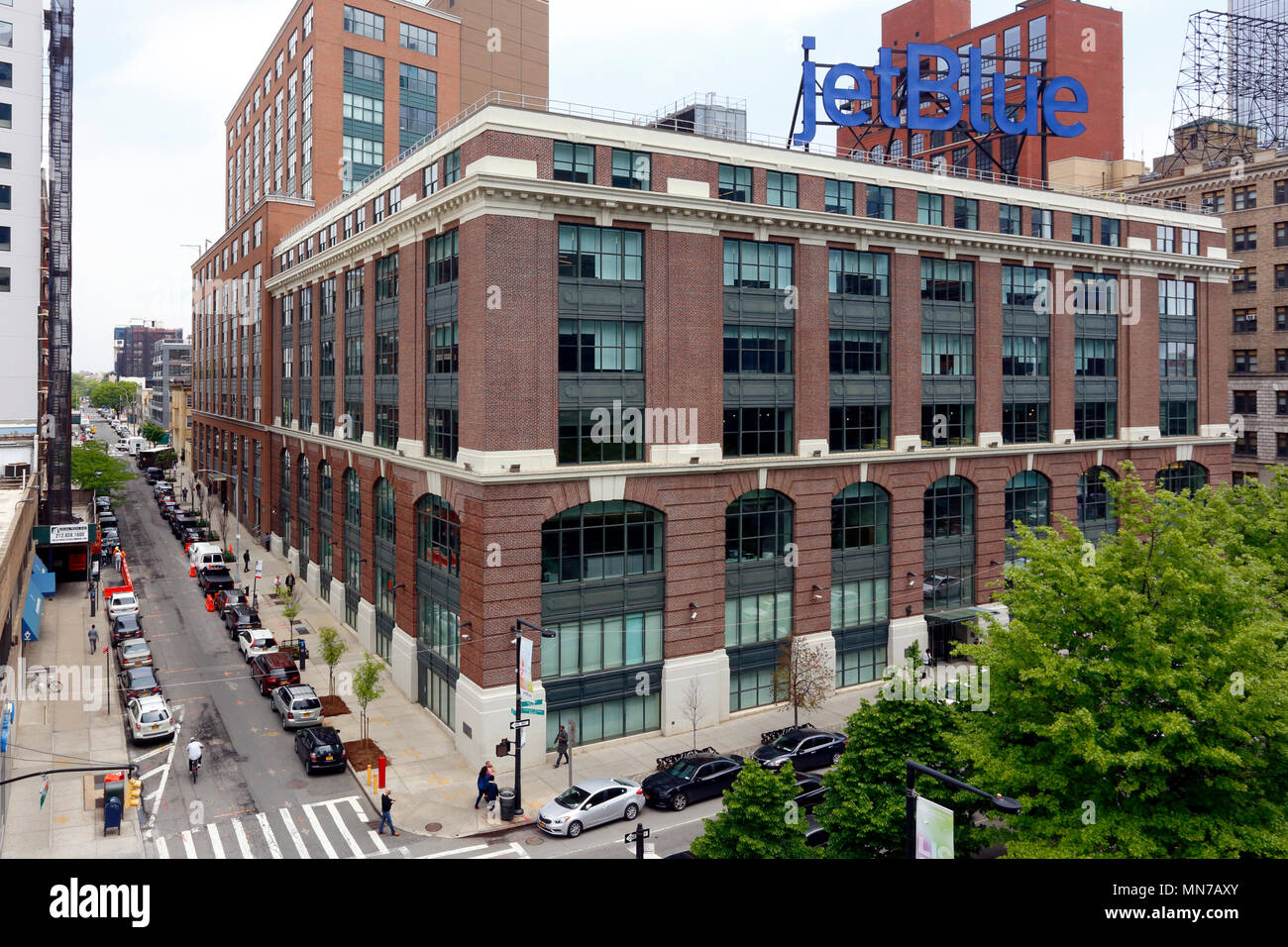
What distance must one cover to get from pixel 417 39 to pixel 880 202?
51.6 m

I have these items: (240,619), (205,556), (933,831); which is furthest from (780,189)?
(205,556)

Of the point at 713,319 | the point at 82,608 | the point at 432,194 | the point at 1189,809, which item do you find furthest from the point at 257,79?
the point at 1189,809

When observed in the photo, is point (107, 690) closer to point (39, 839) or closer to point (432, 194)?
point (39, 839)

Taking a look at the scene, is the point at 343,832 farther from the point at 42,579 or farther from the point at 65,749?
the point at 42,579

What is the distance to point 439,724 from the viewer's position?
37.1 meters

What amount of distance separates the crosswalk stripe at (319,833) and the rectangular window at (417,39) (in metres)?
66.2

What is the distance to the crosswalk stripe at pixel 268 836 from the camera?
26.2 m

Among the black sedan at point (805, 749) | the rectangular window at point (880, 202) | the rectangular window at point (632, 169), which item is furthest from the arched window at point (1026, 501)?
the rectangular window at point (632, 169)

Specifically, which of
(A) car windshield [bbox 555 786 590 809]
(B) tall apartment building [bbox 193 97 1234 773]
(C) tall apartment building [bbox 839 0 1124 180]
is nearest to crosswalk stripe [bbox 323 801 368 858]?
(B) tall apartment building [bbox 193 97 1234 773]

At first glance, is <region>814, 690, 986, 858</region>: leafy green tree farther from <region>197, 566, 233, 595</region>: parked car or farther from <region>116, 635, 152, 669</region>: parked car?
<region>197, 566, 233, 595</region>: parked car

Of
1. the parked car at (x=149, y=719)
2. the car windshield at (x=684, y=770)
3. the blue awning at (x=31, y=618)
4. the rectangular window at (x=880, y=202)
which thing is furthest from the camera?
the blue awning at (x=31, y=618)

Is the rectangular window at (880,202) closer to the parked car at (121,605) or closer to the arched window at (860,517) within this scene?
the arched window at (860,517)

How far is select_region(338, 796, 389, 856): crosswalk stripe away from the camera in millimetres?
26609
